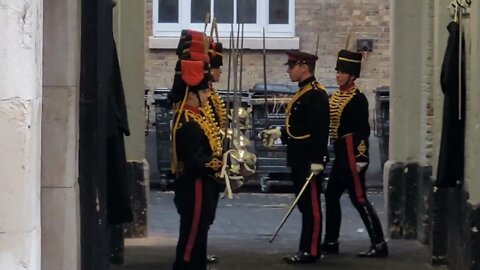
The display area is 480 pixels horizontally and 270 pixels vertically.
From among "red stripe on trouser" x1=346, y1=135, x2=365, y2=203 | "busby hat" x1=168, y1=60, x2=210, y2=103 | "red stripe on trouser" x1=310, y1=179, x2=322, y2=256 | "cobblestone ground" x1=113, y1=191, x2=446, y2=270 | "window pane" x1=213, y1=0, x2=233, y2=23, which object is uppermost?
"window pane" x1=213, y1=0, x2=233, y2=23

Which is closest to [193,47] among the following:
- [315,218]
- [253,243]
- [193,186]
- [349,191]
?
[193,186]

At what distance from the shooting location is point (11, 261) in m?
5.36

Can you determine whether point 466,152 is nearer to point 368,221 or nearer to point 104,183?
point 368,221

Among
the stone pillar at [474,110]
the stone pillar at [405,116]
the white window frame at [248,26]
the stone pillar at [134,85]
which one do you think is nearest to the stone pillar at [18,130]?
the stone pillar at [474,110]

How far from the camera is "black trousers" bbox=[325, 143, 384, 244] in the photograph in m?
10.7

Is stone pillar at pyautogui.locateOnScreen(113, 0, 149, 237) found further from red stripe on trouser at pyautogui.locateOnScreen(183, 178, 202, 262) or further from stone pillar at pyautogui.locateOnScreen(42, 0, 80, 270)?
stone pillar at pyautogui.locateOnScreen(42, 0, 80, 270)

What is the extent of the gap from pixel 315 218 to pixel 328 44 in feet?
35.4

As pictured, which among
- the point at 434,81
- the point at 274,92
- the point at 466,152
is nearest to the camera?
the point at 466,152

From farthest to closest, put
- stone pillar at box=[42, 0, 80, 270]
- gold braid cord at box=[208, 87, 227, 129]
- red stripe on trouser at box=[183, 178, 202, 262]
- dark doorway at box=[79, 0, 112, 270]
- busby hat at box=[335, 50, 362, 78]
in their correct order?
busby hat at box=[335, 50, 362, 78]
gold braid cord at box=[208, 87, 227, 129]
red stripe on trouser at box=[183, 178, 202, 262]
dark doorway at box=[79, 0, 112, 270]
stone pillar at box=[42, 0, 80, 270]

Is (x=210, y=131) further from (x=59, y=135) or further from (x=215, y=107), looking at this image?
(x=59, y=135)

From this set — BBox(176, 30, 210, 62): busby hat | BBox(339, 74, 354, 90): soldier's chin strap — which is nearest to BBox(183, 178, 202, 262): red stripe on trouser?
BBox(176, 30, 210, 62): busby hat

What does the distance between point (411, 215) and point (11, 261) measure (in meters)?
7.07

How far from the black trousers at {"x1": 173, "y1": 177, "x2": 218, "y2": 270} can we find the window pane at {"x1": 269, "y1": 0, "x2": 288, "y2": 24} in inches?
498

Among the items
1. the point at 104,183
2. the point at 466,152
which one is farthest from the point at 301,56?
the point at 104,183
